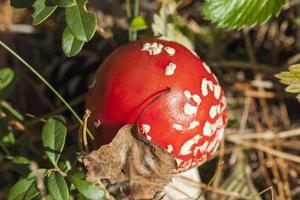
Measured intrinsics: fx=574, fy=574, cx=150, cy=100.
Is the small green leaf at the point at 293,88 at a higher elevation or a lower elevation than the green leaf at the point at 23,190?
higher

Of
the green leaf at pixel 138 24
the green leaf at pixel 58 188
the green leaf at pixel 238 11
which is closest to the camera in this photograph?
the green leaf at pixel 58 188

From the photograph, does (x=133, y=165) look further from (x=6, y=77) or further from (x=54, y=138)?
(x=6, y=77)

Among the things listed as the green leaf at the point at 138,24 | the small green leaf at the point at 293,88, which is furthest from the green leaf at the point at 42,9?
the small green leaf at the point at 293,88

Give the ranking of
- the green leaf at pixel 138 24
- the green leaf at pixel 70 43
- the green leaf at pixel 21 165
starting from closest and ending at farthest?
the green leaf at pixel 70 43 → the green leaf at pixel 21 165 → the green leaf at pixel 138 24

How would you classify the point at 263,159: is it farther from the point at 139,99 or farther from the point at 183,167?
the point at 139,99

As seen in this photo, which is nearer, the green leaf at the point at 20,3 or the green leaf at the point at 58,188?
the green leaf at the point at 58,188

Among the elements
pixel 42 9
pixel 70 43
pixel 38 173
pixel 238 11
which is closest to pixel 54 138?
pixel 38 173

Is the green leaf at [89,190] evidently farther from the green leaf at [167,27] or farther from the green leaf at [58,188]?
the green leaf at [167,27]
